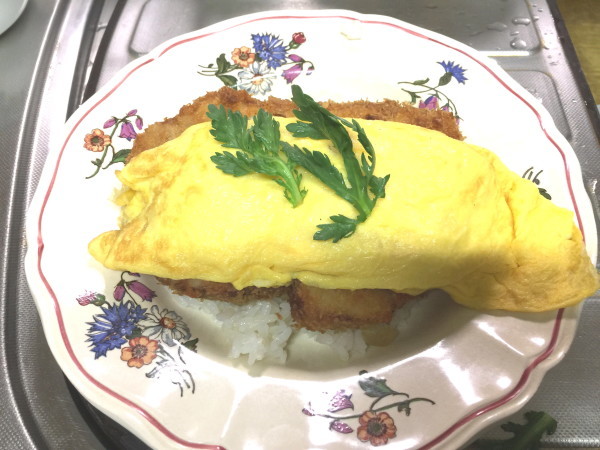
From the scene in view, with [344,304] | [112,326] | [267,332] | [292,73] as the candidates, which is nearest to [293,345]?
[267,332]

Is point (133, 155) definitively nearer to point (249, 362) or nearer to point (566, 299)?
point (249, 362)

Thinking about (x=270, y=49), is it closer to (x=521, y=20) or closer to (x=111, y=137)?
(x=111, y=137)

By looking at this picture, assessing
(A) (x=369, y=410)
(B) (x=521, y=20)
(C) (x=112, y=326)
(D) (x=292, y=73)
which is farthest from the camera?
(B) (x=521, y=20)

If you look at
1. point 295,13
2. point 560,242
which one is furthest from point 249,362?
point 295,13

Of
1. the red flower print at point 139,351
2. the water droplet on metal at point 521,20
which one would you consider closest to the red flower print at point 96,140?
the red flower print at point 139,351

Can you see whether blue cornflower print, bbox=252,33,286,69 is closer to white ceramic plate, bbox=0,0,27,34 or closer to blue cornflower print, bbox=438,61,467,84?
blue cornflower print, bbox=438,61,467,84

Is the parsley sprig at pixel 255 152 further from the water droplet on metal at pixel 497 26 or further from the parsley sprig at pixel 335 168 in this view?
the water droplet on metal at pixel 497 26
